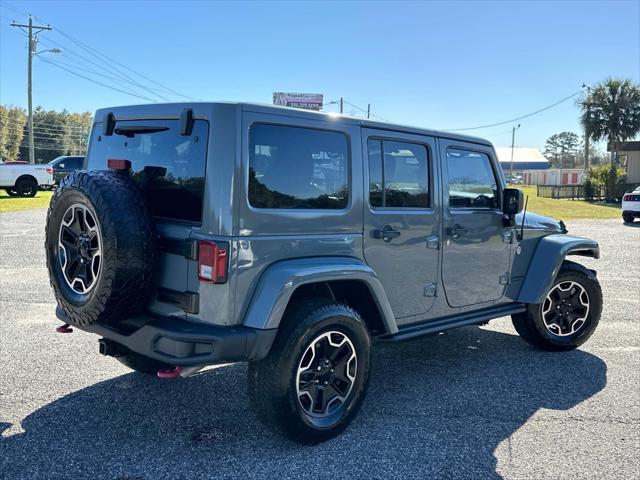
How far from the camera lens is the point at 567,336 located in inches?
204

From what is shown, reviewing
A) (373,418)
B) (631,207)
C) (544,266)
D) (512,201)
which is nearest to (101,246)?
(373,418)

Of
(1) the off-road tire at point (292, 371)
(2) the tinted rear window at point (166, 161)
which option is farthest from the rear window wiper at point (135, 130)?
(1) the off-road tire at point (292, 371)

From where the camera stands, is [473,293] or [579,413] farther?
[473,293]

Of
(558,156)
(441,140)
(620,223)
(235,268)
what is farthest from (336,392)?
(558,156)

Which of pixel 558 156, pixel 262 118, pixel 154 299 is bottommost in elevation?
pixel 154 299

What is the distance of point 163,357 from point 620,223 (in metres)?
19.9

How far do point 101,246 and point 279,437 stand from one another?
1.57 metres

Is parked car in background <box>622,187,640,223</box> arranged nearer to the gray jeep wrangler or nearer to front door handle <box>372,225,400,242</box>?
the gray jeep wrangler

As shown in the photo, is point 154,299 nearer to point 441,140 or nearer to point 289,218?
point 289,218

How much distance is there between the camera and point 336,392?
346cm

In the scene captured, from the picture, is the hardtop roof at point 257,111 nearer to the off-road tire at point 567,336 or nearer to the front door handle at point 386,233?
the front door handle at point 386,233

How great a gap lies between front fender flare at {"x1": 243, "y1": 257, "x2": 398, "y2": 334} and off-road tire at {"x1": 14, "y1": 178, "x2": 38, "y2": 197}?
961 inches

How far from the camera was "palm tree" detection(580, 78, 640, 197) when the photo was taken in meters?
35.2

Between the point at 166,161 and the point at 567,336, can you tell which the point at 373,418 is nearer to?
the point at 166,161
